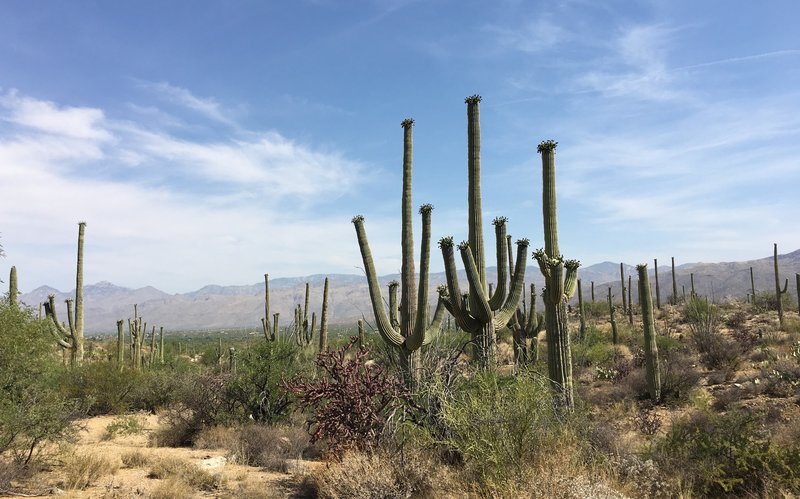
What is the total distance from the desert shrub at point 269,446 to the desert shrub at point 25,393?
11.0ft

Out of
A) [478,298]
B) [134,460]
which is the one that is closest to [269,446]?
[134,460]

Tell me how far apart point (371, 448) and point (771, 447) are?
17.7 ft

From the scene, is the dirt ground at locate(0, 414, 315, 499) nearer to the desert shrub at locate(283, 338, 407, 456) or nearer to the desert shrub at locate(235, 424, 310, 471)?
the desert shrub at locate(235, 424, 310, 471)

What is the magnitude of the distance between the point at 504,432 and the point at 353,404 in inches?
106

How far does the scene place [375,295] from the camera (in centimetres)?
1114

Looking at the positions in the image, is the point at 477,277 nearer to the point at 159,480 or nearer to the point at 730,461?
the point at 730,461

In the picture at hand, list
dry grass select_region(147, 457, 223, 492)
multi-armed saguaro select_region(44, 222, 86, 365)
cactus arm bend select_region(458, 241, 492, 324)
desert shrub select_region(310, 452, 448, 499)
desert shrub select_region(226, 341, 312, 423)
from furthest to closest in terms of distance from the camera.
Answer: multi-armed saguaro select_region(44, 222, 86, 365), desert shrub select_region(226, 341, 312, 423), cactus arm bend select_region(458, 241, 492, 324), dry grass select_region(147, 457, 223, 492), desert shrub select_region(310, 452, 448, 499)

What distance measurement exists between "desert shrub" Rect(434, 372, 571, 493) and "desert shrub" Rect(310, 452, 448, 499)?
613 mm

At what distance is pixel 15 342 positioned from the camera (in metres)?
9.98

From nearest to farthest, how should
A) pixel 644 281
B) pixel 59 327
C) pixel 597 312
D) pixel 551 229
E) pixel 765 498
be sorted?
pixel 765 498 < pixel 551 229 < pixel 644 281 < pixel 59 327 < pixel 597 312

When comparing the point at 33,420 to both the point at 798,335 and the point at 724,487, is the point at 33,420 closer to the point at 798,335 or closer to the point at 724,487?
the point at 724,487

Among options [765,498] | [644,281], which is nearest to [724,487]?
[765,498]

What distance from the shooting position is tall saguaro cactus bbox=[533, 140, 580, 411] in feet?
33.5

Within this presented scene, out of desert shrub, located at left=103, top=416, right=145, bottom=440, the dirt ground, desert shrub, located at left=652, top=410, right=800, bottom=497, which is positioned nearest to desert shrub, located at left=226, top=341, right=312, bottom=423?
the dirt ground
